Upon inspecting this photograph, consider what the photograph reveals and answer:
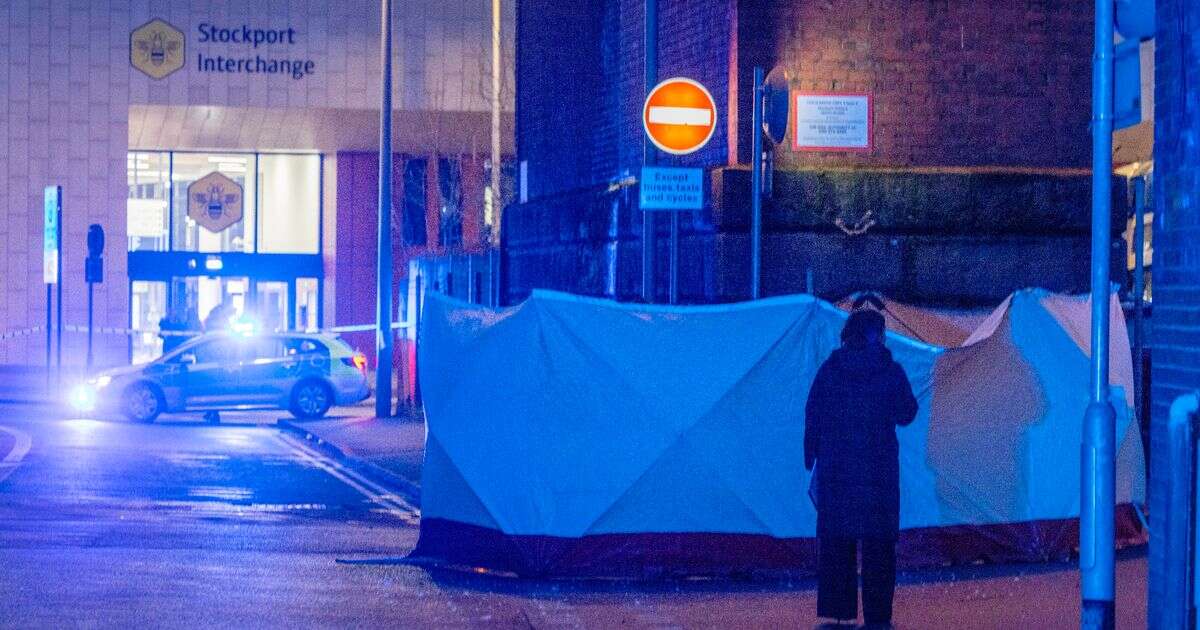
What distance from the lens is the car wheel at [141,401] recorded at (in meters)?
25.4

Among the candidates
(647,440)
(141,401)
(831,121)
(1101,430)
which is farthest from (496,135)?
(1101,430)

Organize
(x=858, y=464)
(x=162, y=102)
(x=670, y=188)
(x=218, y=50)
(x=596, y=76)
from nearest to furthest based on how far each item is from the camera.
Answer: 1. (x=858, y=464)
2. (x=670, y=188)
3. (x=596, y=76)
4. (x=218, y=50)
5. (x=162, y=102)

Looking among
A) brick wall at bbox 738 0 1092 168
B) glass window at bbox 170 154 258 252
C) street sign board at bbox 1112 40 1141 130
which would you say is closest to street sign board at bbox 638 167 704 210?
brick wall at bbox 738 0 1092 168

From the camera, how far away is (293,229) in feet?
141

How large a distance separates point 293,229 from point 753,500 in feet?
110

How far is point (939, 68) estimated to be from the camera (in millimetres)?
16391

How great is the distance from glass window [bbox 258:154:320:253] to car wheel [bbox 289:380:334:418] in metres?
16.7

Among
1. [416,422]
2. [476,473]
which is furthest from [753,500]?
[416,422]

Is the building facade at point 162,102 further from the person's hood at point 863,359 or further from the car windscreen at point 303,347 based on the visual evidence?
the person's hood at point 863,359

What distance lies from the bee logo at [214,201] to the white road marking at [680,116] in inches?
1179

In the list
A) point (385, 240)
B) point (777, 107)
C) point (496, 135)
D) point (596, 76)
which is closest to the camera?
point (777, 107)

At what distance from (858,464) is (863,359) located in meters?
0.53

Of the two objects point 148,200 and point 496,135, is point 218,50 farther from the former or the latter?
point 496,135

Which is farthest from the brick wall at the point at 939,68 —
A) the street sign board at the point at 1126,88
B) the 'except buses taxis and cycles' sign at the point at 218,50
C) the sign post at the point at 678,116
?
the 'except buses taxis and cycles' sign at the point at 218,50
